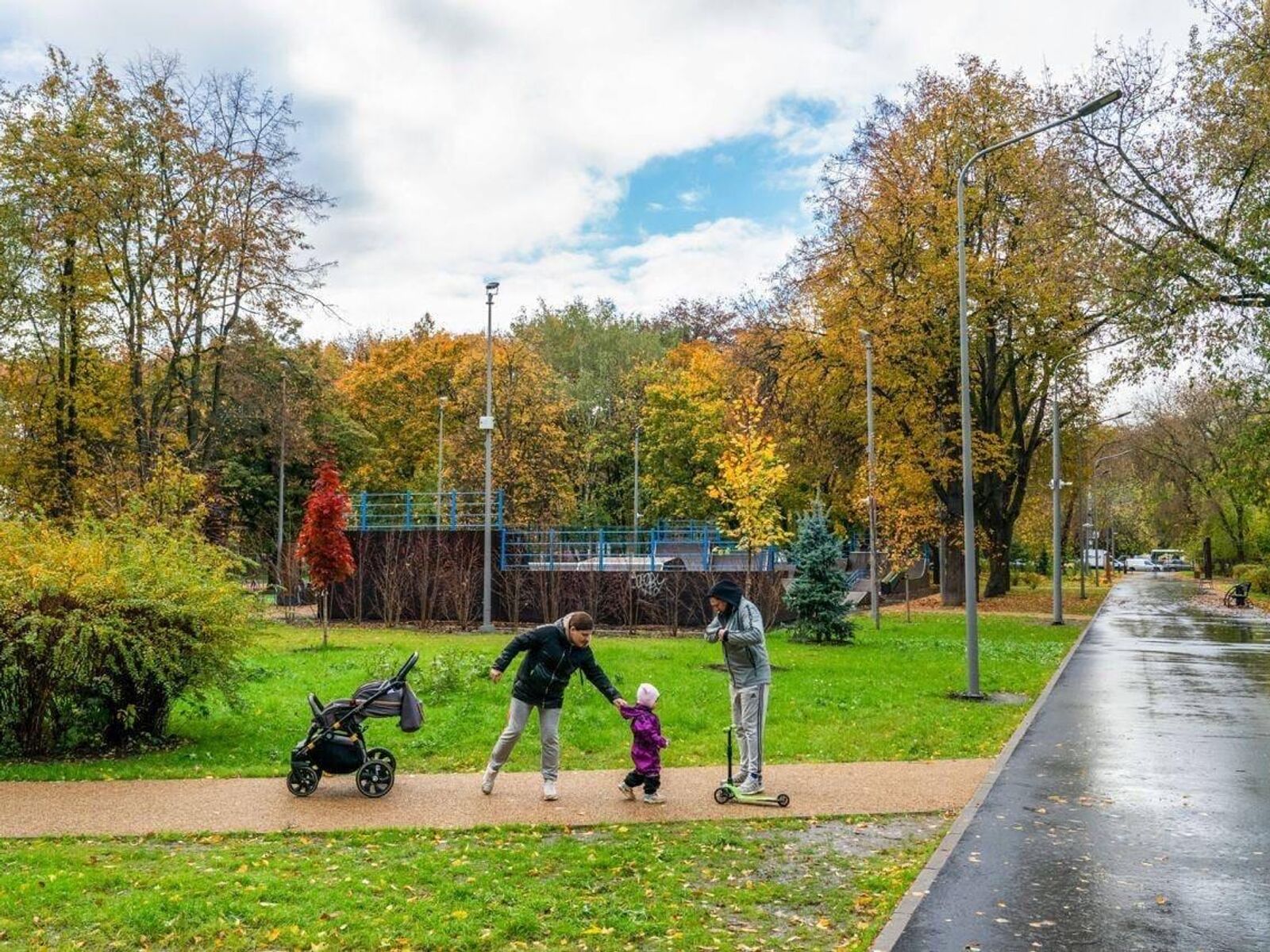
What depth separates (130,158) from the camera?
27.8 metres

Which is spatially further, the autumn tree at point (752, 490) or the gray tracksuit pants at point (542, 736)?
the autumn tree at point (752, 490)

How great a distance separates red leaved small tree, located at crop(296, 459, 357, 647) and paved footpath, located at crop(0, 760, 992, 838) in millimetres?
13910

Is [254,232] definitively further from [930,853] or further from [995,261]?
[930,853]

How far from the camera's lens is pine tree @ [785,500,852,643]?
76.9ft

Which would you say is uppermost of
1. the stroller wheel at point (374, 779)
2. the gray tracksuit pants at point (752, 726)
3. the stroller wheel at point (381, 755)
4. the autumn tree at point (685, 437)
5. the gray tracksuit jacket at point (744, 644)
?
the autumn tree at point (685, 437)

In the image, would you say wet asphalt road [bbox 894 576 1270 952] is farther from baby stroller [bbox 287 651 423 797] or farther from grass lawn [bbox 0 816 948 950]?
baby stroller [bbox 287 651 423 797]

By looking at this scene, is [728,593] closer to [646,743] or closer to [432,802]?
[646,743]

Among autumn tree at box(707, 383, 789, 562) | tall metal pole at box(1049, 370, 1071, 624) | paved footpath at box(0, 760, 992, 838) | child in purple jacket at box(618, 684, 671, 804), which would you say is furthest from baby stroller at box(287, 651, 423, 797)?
tall metal pole at box(1049, 370, 1071, 624)

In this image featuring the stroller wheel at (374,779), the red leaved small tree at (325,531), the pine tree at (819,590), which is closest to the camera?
the stroller wheel at (374,779)

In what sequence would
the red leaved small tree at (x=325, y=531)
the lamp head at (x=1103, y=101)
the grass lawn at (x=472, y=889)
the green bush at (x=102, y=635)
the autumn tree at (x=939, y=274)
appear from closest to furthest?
1. the grass lawn at (x=472, y=889)
2. the green bush at (x=102, y=635)
3. the lamp head at (x=1103, y=101)
4. the red leaved small tree at (x=325, y=531)
5. the autumn tree at (x=939, y=274)

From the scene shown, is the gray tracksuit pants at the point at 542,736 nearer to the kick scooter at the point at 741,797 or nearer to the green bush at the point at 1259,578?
the kick scooter at the point at 741,797

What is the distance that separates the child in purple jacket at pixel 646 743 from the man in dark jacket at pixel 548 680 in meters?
0.24

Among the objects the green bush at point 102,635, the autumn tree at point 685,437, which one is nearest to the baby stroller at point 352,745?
the green bush at point 102,635

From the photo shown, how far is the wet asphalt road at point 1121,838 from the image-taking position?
609 centimetres
